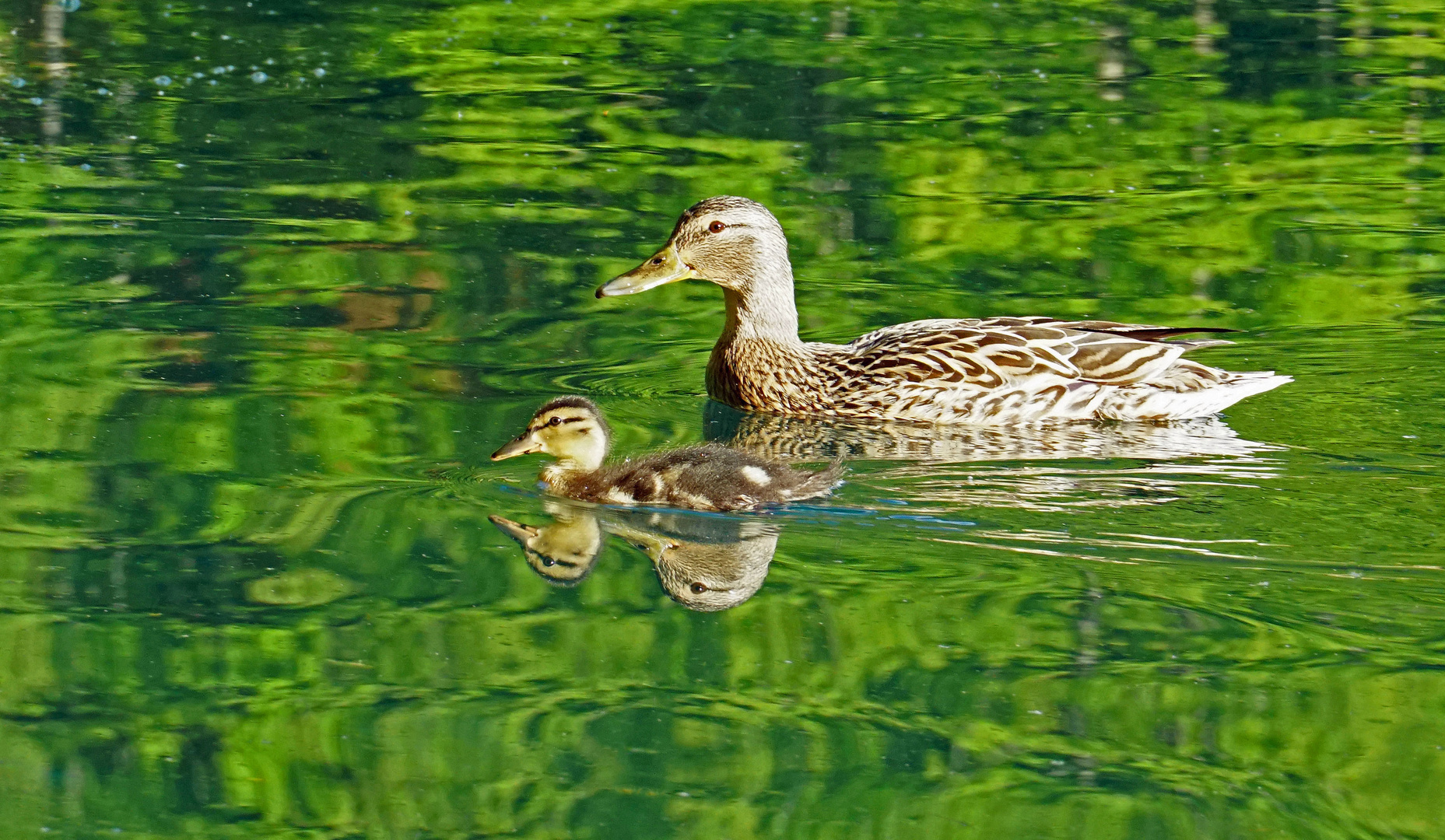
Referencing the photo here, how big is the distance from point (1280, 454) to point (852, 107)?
23.9 feet

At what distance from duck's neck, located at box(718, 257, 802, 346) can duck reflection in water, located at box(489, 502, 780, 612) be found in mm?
1887

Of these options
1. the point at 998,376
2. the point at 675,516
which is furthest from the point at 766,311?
the point at 675,516

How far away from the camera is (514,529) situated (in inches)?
271

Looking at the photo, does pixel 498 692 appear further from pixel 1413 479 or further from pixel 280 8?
pixel 280 8

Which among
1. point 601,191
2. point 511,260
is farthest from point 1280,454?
point 601,191

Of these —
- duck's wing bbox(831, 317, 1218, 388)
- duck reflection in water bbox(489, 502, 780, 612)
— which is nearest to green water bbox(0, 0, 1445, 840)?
duck reflection in water bbox(489, 502, 780, 612)

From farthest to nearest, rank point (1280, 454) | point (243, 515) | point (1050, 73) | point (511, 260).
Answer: point (1050, 73) < point (511, 260) < point (1280, 454) < point (243, 515)

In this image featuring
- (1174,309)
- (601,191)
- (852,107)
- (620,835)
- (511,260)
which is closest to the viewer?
(620,835)

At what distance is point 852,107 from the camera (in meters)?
14.3

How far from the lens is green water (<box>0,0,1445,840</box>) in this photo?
5.09 meters

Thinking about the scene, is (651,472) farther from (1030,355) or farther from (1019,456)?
(1030,355)

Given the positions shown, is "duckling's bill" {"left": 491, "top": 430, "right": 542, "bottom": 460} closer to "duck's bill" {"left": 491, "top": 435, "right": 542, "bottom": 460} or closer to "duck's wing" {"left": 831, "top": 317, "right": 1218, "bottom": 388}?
"duck's bill" {"left": 491, "top": 435, "right": 542, "bottom": 460}

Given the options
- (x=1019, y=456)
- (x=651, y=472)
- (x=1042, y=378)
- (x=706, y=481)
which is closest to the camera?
(x=706, y=481)

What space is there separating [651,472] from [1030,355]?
1899mm
